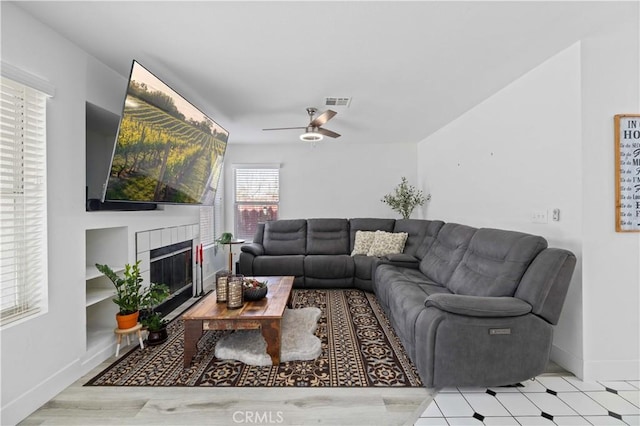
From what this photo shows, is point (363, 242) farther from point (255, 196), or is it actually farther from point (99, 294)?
point (99, 294)

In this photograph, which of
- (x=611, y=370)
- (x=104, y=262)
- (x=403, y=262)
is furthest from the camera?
(x=403, y=262)

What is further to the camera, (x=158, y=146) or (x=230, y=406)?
(x=158, y=146)

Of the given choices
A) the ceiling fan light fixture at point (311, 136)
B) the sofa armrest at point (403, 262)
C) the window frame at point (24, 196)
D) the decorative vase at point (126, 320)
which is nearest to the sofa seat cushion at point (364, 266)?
the sofa armrest at point (403, 262)

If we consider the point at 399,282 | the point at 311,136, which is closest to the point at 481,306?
the point at 399,282

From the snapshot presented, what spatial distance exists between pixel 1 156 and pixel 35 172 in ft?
0.62

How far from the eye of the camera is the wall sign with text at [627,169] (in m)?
2.00

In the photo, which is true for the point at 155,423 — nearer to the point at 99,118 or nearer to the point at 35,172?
the point at 35,172

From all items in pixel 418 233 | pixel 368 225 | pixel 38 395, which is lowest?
pixel 38 395

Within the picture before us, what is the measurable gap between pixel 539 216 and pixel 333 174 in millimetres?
3489

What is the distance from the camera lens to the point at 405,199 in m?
5.00

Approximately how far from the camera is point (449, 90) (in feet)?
9.36

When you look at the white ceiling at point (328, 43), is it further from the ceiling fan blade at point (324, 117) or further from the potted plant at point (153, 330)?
the potted plant at point (153, 330)

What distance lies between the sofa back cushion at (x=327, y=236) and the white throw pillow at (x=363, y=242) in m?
0.21

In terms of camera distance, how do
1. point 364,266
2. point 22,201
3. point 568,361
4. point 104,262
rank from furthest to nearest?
point 364,266, point 104,262, point 568,361, point 22,201
